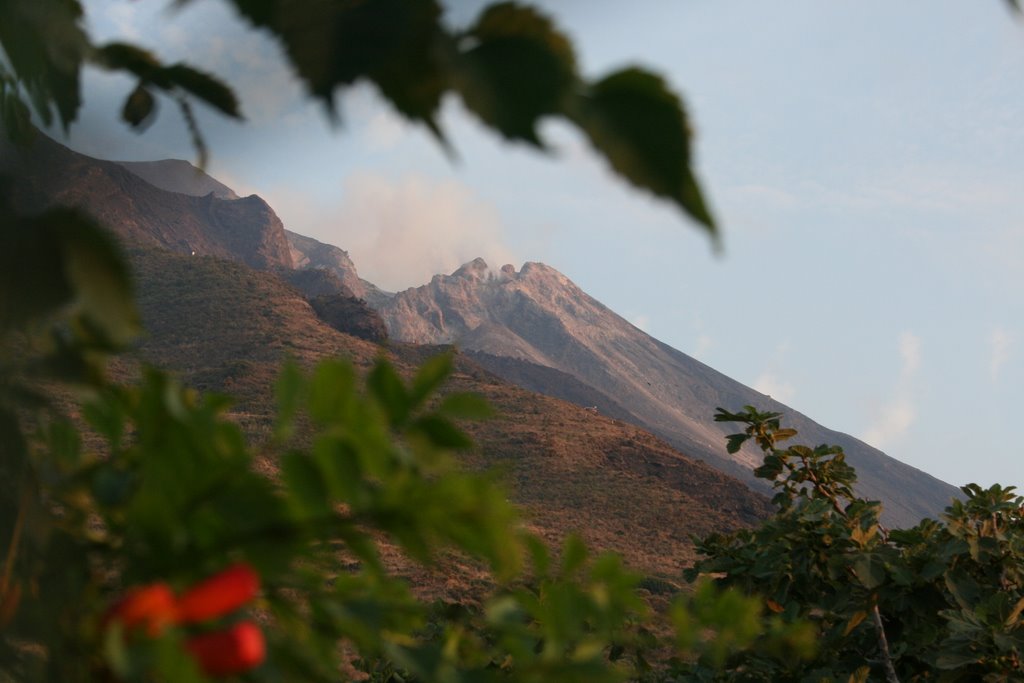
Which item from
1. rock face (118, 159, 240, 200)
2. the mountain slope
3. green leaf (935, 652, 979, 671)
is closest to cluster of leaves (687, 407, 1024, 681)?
green leaf (935, 652, 979, 671)

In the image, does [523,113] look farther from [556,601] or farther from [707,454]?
[707,454]

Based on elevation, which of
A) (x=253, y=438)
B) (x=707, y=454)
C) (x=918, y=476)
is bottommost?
(x=253, y=438)

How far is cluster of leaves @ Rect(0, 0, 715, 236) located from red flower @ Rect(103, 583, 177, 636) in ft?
0.71

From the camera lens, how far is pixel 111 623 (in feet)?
1.13

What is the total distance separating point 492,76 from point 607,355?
69.2 metres

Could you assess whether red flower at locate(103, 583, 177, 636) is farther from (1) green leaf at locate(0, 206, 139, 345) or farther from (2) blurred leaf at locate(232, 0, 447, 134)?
(2) blurred leaf at locate(232, 0, 447, 134)

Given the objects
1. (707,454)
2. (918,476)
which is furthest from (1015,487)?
(918,476)

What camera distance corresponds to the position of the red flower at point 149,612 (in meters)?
0.34

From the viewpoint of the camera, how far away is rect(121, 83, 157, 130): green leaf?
0.61 meters

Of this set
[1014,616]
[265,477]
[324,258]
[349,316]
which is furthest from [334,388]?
[324,258]

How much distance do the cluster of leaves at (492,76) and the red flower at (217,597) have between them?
0.20 m

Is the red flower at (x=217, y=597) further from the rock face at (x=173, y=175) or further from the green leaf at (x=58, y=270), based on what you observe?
the rock face at (x=173, y=175)

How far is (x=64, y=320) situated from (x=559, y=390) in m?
55.9

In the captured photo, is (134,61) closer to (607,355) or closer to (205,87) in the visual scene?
(205,87)
